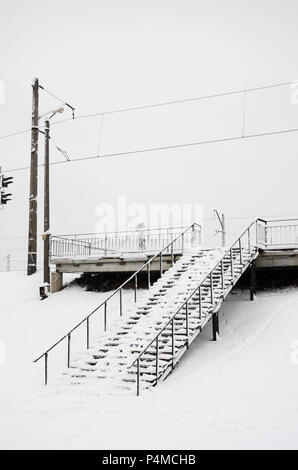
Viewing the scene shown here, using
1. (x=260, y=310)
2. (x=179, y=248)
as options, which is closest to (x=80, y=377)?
(x=260, y=310)

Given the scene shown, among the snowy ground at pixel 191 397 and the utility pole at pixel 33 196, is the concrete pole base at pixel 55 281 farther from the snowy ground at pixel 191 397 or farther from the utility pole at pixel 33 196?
the snowy ground at pixel 191 397

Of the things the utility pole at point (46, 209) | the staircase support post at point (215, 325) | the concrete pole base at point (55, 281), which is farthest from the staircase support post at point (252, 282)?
the utility pole at point (46, 209)

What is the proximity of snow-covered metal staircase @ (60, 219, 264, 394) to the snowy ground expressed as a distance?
0.49 m

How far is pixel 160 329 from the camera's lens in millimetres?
11719

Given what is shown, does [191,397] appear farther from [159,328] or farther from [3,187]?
[3,187]

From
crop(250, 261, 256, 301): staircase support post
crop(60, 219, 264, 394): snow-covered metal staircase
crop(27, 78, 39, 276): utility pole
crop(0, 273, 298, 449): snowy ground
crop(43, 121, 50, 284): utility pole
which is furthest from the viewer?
crop(27, 78, 39, 276): utility pole

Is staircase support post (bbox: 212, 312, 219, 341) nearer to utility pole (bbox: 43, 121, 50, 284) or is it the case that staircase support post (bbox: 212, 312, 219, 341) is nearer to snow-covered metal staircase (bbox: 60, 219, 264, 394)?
snow-covered metal staircase (bbox: 60, 219, 264, 394)

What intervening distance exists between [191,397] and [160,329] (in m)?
2.92

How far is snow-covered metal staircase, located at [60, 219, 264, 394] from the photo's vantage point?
1020 centimetres

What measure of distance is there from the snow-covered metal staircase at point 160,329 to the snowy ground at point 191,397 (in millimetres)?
492

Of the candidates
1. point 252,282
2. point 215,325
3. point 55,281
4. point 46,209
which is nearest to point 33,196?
point 46,209

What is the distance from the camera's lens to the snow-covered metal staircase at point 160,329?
1020cm

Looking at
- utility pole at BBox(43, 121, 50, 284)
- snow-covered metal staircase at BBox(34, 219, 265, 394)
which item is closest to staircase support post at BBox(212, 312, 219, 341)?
snow-covered metal staircase at BBox(34, 219, 265, 394)

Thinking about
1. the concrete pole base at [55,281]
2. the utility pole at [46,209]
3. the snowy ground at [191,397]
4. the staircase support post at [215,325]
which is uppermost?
the utility pole at [46,209]
